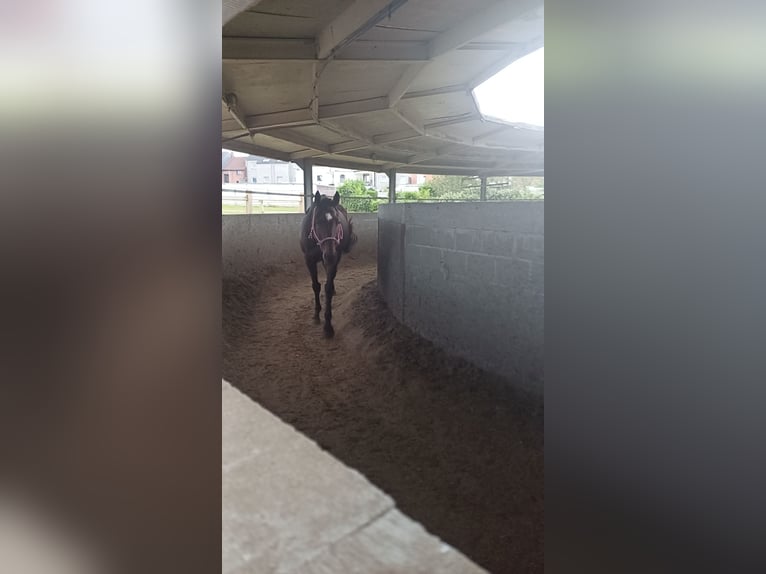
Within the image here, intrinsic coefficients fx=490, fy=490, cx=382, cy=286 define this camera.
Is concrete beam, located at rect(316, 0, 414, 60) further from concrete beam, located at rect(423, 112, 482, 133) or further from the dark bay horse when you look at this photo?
concrete beam, located at rect(423, 112, 482, 133)

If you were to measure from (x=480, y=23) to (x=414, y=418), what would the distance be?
2.46 meters

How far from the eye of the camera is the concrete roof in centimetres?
295

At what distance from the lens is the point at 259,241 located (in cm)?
690

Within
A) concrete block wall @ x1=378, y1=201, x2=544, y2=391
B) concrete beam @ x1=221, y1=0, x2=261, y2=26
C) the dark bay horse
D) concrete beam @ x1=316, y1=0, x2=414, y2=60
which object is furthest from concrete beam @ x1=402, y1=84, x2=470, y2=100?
concrete beam @ x1=221, y1=0, x2=261, y2=26

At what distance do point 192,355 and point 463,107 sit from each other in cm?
593

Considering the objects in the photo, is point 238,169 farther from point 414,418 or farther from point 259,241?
point 414,418

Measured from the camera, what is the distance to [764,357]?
23.9 inches

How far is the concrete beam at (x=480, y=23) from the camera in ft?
9.51

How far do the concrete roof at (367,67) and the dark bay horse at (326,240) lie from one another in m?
1.06

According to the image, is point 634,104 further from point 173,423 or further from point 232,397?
point 232,397

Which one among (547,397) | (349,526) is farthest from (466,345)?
(547,397)

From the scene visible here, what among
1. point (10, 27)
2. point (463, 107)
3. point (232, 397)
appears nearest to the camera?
point (10, 27)

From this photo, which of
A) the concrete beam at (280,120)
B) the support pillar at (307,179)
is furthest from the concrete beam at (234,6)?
the support pillar at (307,179)

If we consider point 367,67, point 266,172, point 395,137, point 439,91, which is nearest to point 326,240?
point 367,67
